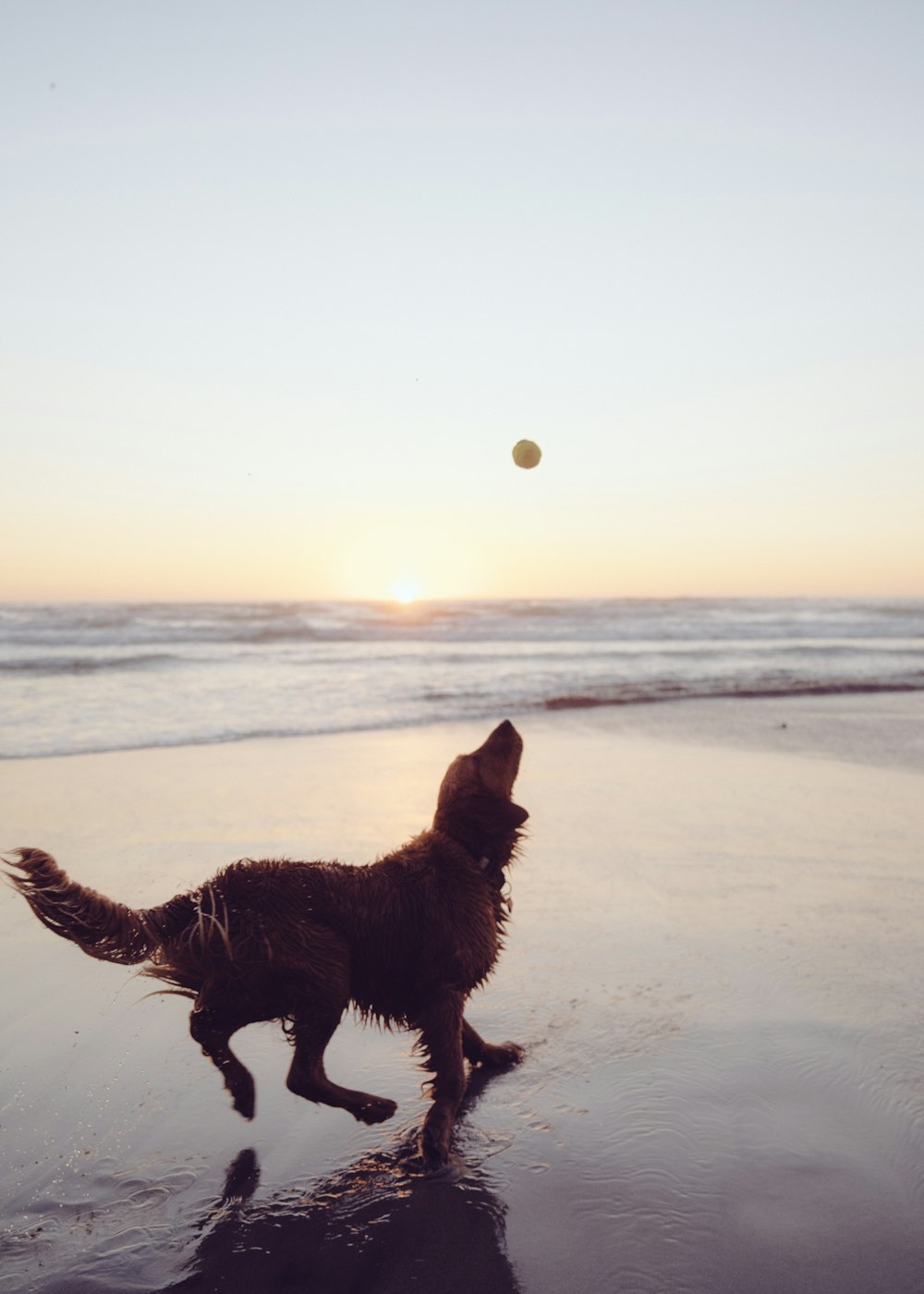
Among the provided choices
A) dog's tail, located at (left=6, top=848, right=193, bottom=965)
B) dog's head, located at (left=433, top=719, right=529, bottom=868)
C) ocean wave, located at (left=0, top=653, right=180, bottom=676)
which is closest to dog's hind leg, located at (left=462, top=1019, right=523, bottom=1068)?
dog's head, located at (left=433, top=719, right=529, bottom=868)

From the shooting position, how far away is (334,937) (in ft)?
10.3

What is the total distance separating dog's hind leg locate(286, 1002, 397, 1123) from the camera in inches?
120

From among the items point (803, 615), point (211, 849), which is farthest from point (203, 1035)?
point (803, 615)

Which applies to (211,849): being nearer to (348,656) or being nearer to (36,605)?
(348,656)

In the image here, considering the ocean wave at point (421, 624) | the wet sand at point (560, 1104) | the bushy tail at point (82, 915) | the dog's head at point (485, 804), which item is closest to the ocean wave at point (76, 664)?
the ocean wave at point (421, 624)

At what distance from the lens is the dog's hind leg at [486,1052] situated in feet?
11.8

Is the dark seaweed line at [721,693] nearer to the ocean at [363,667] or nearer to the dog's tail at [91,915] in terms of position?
the ocean at [363,667]

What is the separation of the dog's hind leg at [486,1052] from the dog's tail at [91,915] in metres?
1.23

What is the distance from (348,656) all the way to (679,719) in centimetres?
1386

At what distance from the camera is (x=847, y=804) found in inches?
298

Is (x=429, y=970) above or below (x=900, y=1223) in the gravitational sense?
above

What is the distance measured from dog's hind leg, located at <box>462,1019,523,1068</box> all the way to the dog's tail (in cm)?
123

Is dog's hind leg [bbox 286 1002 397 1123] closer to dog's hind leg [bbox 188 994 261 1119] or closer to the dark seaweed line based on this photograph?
dog's hind leg [bbox 188 994 261 1119]

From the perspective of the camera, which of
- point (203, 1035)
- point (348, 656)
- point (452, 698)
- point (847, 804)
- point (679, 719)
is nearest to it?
point (203, 1035)
